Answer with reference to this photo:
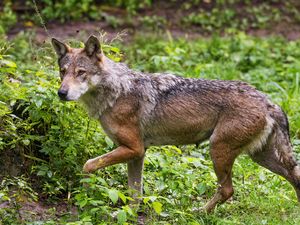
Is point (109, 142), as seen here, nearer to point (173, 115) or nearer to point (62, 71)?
point (173, 115)

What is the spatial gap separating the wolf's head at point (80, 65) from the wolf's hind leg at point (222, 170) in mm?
1475

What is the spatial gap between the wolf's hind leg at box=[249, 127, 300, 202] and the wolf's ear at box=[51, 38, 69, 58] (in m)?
2.30

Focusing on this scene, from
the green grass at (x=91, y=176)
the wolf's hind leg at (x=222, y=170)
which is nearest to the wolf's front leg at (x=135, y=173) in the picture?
the green grass at (x=91, y=176)

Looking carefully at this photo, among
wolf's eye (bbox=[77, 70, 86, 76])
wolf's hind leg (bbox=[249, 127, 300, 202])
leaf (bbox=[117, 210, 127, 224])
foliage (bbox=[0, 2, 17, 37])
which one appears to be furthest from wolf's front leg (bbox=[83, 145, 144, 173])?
foliage (bbox=[0, 2, 17, 37])

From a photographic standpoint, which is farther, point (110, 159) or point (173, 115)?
point (173, 115)

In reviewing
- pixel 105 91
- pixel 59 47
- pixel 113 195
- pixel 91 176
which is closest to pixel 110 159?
pixel 91 176

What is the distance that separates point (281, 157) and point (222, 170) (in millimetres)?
712

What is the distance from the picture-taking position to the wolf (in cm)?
785

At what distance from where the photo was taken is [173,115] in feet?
26.9

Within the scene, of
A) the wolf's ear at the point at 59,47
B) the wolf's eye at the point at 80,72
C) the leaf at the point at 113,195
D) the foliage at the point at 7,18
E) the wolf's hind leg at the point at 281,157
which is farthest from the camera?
the foliage at the point at 7,18

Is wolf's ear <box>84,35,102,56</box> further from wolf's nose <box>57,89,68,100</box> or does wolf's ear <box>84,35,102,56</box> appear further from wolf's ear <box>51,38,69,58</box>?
wolf's nose <box>57,89,68,100</box>

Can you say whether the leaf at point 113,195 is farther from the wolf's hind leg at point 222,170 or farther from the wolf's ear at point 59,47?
the wolf's ear at point 59,47

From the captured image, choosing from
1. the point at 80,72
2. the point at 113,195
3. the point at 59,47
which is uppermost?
the point at 59,47

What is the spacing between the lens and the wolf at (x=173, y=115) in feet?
25.7
